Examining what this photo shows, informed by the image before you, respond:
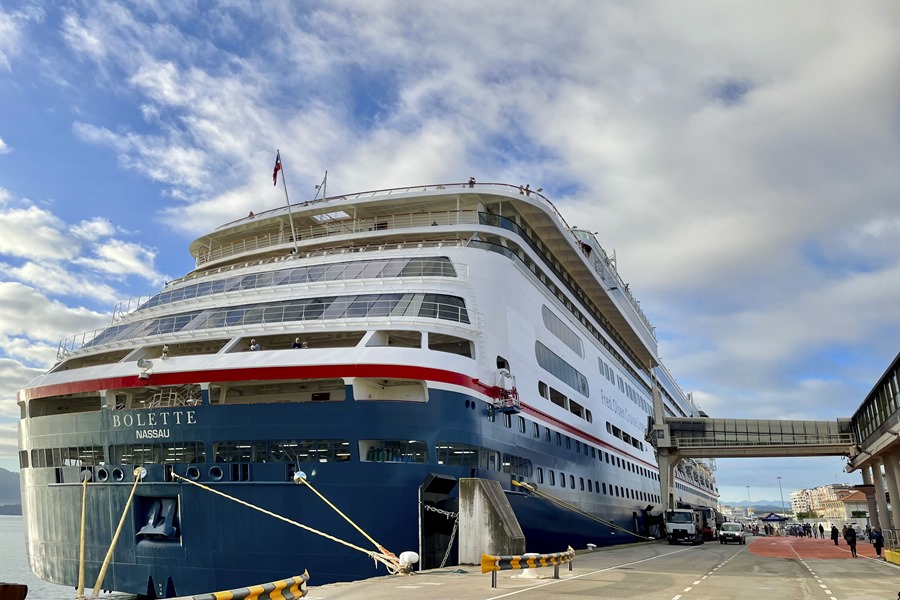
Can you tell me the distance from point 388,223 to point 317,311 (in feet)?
32.5

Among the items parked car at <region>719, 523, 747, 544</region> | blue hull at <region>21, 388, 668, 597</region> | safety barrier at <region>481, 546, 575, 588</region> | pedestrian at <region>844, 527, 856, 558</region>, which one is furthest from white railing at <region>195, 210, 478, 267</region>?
parked car at <region>719, 523, 747, 544</region>

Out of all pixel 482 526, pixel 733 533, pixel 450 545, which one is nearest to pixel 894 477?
pixel 733 533

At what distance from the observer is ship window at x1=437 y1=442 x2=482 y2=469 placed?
19.3m

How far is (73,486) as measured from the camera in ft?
65.5

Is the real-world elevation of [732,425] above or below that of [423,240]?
below

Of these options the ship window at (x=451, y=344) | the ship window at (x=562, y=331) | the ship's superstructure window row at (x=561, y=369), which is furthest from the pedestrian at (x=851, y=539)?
the ship window at (x=451, y=344)

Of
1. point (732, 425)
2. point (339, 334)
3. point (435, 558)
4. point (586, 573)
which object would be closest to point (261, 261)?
point (339, 334)

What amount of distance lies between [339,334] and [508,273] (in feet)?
25.3

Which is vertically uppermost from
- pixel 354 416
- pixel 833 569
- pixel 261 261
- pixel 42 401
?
pixel 261 261

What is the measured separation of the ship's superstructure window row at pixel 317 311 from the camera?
21.2m

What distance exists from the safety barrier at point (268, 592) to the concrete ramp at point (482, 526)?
8312 millimetres

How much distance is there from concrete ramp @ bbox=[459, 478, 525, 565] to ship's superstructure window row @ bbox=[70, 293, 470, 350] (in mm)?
5432

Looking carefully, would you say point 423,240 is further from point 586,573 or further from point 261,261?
point 586,573

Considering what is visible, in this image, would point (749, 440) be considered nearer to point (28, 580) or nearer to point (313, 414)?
point (313, 414)
